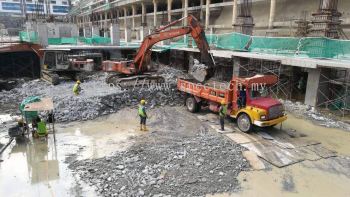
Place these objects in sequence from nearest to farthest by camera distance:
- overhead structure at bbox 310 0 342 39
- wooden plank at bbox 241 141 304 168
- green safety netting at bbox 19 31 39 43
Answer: wooden plank at bbox 241 141 304 168, overhead structure at bbox 310 0 342 39, green safety netting at bbox 19 31 39 43

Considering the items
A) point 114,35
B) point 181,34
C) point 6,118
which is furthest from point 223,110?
point 114,35

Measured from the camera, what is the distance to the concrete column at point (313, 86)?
14703mm

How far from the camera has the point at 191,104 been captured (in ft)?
48.9

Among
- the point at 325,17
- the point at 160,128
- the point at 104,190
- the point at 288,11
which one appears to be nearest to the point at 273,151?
the point at 160,128

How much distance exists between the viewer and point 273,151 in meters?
10.3

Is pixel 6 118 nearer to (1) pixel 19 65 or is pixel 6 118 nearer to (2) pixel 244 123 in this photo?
(2) pixel 244 123

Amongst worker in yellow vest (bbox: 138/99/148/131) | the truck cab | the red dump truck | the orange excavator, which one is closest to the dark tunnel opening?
the orange excavator

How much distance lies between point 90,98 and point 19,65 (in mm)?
14884

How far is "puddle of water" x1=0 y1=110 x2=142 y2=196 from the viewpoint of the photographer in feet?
27.1

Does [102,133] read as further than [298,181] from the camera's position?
Yes

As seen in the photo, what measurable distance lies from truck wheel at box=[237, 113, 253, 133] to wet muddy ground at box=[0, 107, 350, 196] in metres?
1.14

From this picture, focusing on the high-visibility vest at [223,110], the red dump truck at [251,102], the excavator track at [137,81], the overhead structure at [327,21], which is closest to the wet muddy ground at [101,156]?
the high-visibility vest at [223,110]

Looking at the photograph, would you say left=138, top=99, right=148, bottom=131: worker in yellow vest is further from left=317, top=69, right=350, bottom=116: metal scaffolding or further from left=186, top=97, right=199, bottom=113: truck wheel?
left=317, top=69, right=350, bottom=116: metal scaffolding

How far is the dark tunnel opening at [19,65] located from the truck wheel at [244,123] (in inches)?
826
